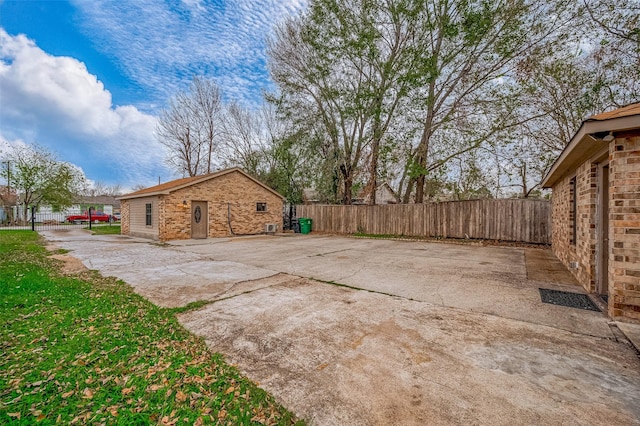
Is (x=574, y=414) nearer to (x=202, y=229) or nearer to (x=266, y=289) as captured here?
(x=266, y=289)

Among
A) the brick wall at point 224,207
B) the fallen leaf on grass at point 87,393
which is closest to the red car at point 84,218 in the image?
the brick wall at point 224,207

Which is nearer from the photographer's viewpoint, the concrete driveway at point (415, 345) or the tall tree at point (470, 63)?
the concrete driveway at point (415, 345)

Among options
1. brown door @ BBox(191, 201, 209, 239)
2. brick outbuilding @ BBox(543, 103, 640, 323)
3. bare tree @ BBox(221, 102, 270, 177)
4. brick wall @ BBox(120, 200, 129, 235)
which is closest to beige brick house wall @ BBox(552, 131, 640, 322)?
brick outbuilding @ BBox(543, 103, 640, 323)

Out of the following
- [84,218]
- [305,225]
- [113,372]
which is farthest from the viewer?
[84,218]

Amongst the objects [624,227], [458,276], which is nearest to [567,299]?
[624,227]

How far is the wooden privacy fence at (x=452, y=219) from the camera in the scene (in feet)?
35.1

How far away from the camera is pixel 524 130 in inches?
514

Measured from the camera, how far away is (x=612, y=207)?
Result: 134 inches

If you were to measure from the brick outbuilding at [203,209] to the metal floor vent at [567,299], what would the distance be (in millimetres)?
13332

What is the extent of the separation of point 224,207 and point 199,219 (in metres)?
1.40

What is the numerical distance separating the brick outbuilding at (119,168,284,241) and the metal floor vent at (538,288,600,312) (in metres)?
13.3

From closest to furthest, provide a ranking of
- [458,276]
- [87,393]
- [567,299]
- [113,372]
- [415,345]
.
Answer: [87,393]
[113,372]
[415,345]
[567,299]
[458,276]

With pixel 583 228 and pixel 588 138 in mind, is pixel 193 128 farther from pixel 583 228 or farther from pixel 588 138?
pixel 583 228

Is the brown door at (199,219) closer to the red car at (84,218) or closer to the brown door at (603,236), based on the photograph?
the brown door at (603,236)
